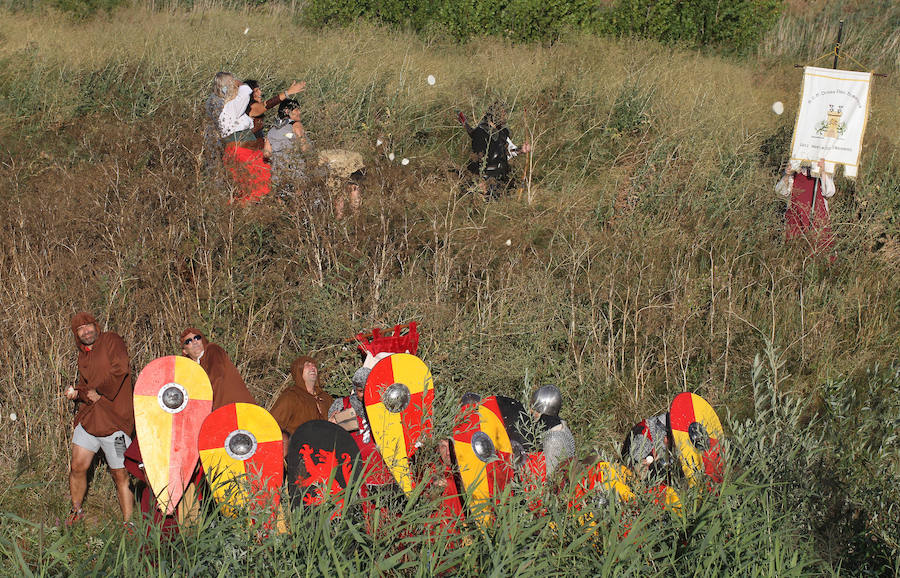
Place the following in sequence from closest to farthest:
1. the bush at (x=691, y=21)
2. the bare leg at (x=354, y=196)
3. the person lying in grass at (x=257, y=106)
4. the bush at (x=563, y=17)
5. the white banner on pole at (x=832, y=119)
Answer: the bare leg at (x=354, y=196), the person lying in grass at (x=257, y=106), the white banner on pole at (x=832, y=119), the bush at (x=563, y=17), the bush at (x=691, y=21)

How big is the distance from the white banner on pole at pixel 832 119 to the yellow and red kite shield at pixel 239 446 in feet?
19.8

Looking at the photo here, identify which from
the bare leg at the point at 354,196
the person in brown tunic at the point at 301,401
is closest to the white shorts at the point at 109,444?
the person in brown tunic at the point at 301,401

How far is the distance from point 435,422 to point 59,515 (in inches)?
86.5

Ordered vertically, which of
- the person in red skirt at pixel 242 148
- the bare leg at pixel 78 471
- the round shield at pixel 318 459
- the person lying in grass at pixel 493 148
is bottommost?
the bare leg at pixel 78 471

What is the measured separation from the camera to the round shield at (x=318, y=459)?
4496 millimetres

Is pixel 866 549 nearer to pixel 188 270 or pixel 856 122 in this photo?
pixel 188 270

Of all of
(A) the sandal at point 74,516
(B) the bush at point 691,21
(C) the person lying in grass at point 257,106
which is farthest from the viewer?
(B) the bush at point 691,21

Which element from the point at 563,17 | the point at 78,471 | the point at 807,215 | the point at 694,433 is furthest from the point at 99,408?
the point at 563,17

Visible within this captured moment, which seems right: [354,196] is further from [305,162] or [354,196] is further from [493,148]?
[493,148]

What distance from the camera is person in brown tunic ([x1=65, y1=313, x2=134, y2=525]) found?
5289 millimetres

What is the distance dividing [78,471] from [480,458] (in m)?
2.40

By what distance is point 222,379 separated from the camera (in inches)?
205

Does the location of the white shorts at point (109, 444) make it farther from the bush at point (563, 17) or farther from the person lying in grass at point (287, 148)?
the bush at point (563, 17)

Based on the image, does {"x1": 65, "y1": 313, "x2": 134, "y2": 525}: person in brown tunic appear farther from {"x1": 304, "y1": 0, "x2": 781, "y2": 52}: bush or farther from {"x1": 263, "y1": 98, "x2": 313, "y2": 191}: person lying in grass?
{"x1": 304, "y1": 0, "x2": 781, "y2": 52}: bush
